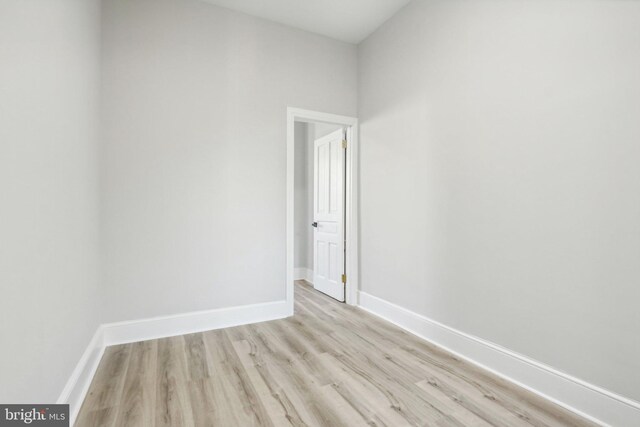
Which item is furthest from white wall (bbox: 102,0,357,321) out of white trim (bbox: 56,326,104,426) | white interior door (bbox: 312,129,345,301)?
white interior door (bbox: 312,129,345,301)

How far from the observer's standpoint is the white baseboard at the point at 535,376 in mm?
1532

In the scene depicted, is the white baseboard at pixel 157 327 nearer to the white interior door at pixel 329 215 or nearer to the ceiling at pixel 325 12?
the white interior door at pixel 329 215

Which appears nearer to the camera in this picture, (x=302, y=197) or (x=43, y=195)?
(x=43, y=195)

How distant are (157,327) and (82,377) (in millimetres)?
848

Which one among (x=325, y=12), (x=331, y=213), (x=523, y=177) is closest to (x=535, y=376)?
(x=523, y=177)

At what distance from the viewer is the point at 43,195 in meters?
1.31

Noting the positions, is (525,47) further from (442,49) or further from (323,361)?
(323,361)

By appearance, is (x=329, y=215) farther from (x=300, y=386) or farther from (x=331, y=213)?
(x=300, y=386)

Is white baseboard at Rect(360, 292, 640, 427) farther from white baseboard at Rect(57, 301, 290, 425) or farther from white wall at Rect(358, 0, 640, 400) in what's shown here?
white baseboard at Rect(57, 301, 290, 425)

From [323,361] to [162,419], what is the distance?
106 cm

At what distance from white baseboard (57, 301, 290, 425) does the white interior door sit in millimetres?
909

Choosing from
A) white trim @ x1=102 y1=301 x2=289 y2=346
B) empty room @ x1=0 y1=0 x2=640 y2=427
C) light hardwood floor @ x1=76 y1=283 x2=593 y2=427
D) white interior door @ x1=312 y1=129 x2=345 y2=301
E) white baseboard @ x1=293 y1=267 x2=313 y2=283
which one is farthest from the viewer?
Result: white baseboard @ x1=293 y1=267 x2=313 y2=283

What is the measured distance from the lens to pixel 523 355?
6.34 ft

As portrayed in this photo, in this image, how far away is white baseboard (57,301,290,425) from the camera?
180cm
